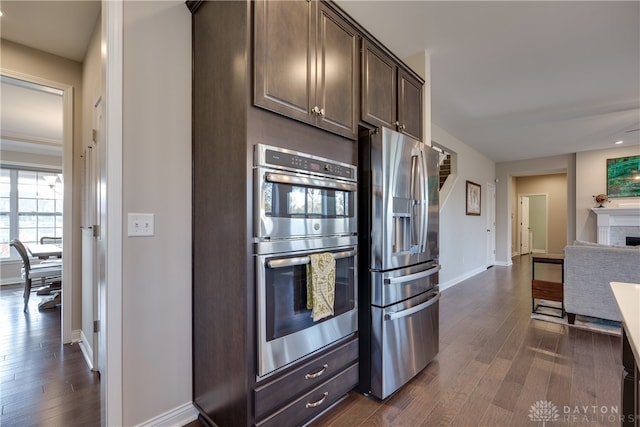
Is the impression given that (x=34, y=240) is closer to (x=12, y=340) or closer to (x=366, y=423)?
(x=12, y=340)

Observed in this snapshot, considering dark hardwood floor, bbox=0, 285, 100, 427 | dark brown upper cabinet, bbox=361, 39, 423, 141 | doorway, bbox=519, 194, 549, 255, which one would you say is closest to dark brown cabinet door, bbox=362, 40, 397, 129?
dark brown upper cabinet, bbox=361, 39, 423, 141

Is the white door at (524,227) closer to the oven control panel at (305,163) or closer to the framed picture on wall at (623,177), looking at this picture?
the framed picture on wall at (623,177)

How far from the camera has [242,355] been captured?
4.36ft

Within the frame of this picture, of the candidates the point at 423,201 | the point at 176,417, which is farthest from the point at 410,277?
the point at 176,417

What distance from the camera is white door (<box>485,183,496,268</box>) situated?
280 inches

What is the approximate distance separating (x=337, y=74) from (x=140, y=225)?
55.3 inches

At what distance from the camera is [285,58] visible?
146cm

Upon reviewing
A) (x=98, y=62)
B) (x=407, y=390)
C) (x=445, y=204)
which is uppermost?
(x=98, y=62)

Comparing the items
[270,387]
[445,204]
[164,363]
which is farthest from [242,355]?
[445,204]

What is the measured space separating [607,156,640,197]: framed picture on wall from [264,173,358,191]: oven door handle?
7.21m

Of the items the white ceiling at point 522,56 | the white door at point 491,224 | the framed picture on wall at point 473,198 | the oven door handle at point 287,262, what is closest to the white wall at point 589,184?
the white door at point 491,224

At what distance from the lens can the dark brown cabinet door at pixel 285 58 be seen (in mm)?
1354

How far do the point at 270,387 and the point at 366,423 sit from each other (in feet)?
2.38

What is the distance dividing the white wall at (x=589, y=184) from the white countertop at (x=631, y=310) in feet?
21.7
